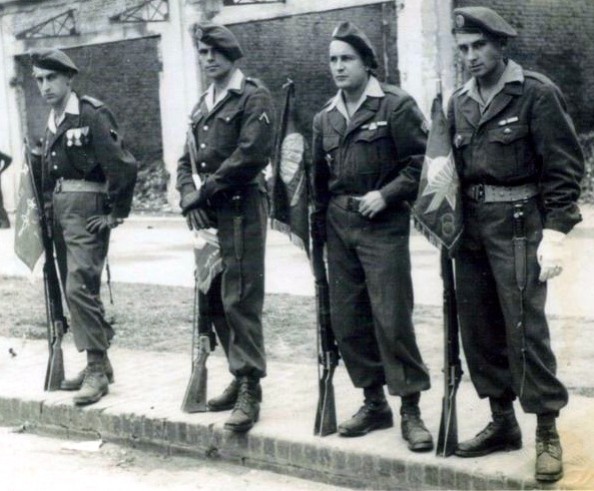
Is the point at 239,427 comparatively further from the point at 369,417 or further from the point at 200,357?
the point at 369,417

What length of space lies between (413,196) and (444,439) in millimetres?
1185

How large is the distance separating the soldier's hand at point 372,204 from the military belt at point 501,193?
0.46m

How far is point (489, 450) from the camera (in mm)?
4988

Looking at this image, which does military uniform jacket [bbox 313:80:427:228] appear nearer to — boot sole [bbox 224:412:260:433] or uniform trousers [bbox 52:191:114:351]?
boot sole [bbox 224:412:260:433]

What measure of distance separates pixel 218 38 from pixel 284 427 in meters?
2.14

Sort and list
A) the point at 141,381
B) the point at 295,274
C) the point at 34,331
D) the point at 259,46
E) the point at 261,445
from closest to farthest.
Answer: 1. the point at 261,445
2. the point at 141,381
3. the point at 34,331
4. the point at 295,274
5. the point at 259,46

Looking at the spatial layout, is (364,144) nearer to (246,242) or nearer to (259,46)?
(246,242)

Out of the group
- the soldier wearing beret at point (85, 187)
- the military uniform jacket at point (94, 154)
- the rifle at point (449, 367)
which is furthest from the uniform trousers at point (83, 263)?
the rifle at point (449, 367)

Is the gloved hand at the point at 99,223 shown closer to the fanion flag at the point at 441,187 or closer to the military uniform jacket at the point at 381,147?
the military uniform jacket at the point at 381,147

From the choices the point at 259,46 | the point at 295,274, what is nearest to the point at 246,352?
the point at 295,274

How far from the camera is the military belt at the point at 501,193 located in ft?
15.2

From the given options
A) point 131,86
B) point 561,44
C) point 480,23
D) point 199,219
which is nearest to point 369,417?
point 199,219

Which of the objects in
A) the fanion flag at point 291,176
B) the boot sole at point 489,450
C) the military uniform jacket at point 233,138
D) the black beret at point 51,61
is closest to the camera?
the boot sole at point 489,450

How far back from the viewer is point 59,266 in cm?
703
